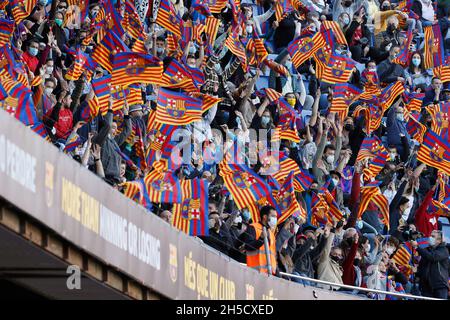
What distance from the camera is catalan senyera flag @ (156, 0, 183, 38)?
2067cm

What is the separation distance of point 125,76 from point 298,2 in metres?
6.59

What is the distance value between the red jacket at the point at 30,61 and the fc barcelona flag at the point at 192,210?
2.09 metres

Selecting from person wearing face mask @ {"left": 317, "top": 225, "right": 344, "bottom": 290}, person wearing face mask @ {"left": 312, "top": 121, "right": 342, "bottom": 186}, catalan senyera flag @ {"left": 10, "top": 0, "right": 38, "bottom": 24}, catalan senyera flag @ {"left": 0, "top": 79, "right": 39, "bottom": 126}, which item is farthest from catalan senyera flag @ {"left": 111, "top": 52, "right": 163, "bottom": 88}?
person wearing face mask @ {"left": 312, "top": 121, "right": 342, "bottom": 186}

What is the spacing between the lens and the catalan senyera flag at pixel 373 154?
2270cm

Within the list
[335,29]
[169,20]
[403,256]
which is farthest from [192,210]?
[335,29]

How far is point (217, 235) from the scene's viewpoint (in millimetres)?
17078

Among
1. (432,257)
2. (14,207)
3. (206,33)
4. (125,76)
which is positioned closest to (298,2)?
(206,33)

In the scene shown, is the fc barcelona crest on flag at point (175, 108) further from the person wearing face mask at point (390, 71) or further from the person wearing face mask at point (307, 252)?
the person wearing face mask at point (390, 71)

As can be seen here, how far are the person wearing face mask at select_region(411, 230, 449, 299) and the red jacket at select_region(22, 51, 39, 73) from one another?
5.48 meters

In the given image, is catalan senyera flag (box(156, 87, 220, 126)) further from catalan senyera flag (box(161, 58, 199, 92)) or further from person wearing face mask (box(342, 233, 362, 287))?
person wearing face mask (box(342, 233, 362, 287))

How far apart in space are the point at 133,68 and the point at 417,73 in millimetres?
8337

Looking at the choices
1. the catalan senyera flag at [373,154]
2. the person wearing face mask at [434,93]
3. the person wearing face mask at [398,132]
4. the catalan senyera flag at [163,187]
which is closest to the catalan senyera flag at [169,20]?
the catalan senyera flag at [373,154]

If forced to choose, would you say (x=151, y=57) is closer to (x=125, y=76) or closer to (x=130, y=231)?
(x=125, y=76)

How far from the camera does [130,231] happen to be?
1395 cm
